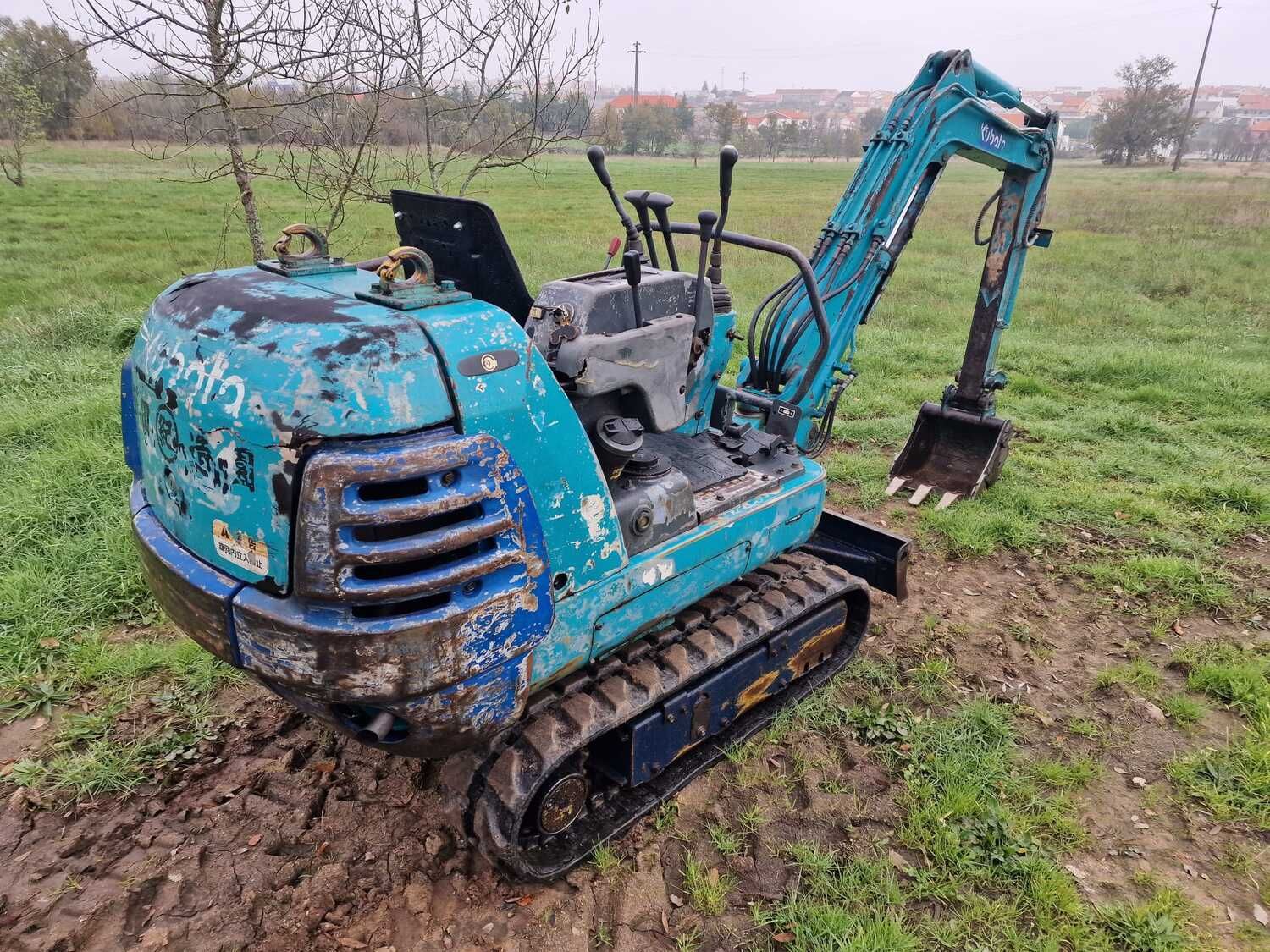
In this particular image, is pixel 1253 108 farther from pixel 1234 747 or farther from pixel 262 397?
pixel 262 397

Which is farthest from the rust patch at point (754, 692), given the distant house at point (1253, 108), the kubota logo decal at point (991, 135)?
the distant house at point (1253, 108)

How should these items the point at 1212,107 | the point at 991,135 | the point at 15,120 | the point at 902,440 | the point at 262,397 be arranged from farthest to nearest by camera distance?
the point at 1212,107 < the point at 15,120 < the point at 902,440 < the point at 991,135 < the point at 262,397

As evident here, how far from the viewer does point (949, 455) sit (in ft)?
19.6

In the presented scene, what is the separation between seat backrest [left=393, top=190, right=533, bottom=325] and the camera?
9.02 ft

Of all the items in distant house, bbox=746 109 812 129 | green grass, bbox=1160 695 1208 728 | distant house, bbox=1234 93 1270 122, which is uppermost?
distant house, bbox=1234 93 1270 122

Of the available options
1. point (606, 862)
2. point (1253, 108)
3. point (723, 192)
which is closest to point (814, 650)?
point (606, 862)

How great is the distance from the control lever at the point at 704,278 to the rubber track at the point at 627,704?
1135mm

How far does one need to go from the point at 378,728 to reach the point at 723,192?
2051 mm

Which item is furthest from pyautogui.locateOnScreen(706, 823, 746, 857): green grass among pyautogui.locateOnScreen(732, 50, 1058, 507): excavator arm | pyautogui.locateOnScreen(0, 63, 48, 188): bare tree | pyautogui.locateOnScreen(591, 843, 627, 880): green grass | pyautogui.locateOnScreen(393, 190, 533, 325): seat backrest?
pyautogui.locateOnScreen(0, 63, 48, 188): bare tree

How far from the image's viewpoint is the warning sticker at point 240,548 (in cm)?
207

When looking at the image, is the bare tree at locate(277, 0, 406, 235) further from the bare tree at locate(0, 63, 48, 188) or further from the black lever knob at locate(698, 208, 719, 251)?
the bare tree at locate(0, 63, 48, 188)

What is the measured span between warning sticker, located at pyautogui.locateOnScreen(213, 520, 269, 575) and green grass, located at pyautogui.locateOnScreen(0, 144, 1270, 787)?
1.79 metres

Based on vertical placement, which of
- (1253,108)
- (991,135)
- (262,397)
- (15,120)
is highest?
(1253,108)

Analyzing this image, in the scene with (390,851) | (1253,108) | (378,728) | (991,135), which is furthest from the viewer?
(1253,108)
